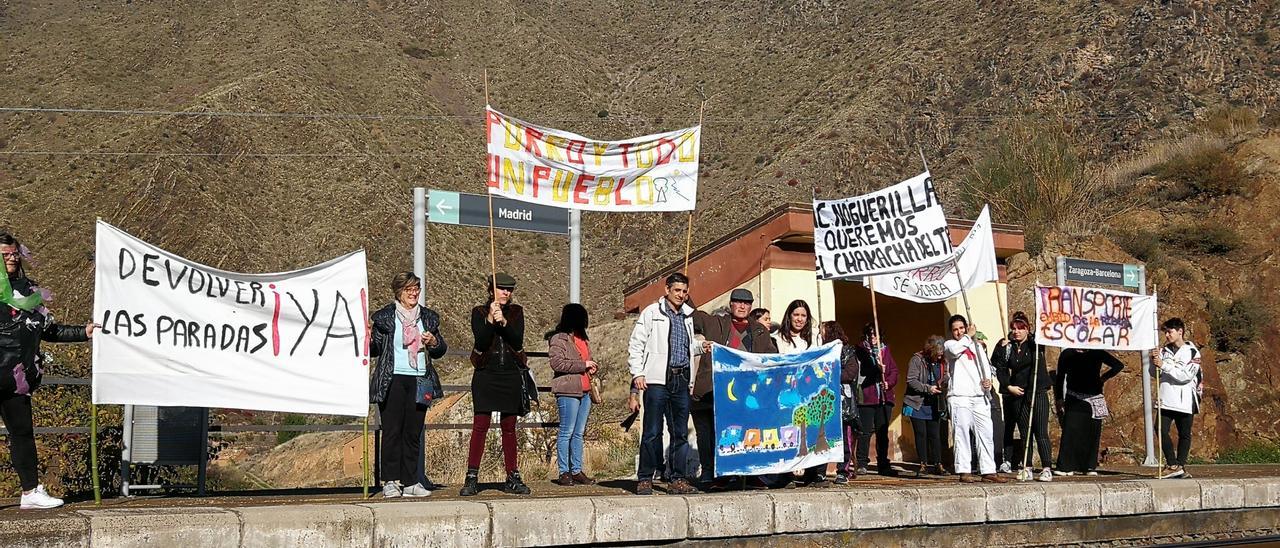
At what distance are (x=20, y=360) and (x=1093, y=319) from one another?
10.3 m

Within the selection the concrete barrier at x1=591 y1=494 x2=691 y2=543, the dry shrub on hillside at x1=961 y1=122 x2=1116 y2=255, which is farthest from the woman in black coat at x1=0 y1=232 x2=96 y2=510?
the dry shrub on hillside at x1=961 y1=122 x2=1116 y2=255

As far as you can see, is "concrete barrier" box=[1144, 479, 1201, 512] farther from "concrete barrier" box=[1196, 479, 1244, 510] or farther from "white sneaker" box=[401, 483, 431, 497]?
"white sneaker" box=[401, 483, 431, 497]

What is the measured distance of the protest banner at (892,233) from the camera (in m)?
13.3

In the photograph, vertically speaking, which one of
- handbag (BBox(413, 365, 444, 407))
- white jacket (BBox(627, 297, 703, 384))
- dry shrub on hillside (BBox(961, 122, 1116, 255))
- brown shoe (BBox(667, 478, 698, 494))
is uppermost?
dry shrub on hillside (BBox(961, 122, 1116, 255))

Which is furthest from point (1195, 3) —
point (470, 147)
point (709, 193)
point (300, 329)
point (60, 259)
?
point (300, 329)

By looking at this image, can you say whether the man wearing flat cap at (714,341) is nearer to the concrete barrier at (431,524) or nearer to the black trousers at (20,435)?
the concrete barrier at (431,524)

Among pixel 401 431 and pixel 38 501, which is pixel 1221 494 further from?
pixel 38 501

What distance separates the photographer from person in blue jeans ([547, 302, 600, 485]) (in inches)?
452

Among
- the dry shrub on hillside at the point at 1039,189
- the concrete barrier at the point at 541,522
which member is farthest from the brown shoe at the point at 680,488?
the dry shrub on hillside at the point at 1039,189

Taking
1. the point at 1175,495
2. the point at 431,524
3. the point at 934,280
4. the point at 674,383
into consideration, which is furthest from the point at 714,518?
the point at 934,280

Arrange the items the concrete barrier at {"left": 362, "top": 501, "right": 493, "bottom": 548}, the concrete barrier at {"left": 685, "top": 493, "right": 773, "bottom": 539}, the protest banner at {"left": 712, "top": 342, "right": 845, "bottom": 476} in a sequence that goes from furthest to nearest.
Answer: the protest banner at {"left": 712, "top": 342, "right": 845, "bottom": 476}
the concrete barrier at {"left": 685, "top": 493, "right": 773, "bottom": 539}
the concrete barrier at {"left": 362, "top": 501, "right": 493, "bottom": 548}

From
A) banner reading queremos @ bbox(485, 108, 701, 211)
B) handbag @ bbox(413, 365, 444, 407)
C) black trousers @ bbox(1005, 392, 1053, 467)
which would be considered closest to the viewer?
handbag @ bbox(413, 365, 444, 407)

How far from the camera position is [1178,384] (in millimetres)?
13922

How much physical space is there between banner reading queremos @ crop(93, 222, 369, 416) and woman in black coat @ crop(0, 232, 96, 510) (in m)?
0.41
